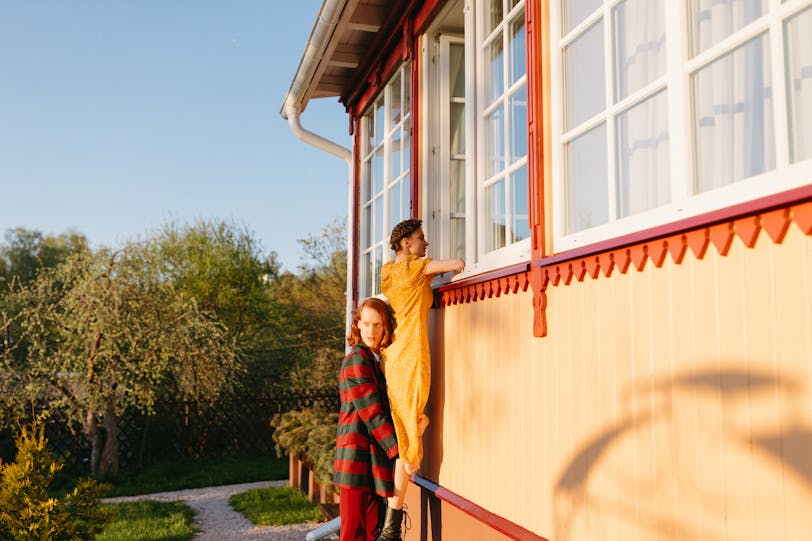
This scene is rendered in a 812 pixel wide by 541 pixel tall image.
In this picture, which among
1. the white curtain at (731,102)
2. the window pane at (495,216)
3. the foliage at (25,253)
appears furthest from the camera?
the foliage at (25,253)

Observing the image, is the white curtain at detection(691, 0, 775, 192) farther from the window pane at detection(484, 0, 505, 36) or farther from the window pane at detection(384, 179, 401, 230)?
the window pane at detection(384, 179, 401, 230)

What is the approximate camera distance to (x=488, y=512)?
3.80m

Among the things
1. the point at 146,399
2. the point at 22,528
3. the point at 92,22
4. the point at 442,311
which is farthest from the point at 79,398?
the point at 92,22

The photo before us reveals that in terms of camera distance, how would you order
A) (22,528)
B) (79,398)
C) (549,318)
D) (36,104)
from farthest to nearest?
(36,104) < (79,398) < (22,528) < (549,318)

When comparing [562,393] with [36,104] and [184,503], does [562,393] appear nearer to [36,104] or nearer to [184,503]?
[184,503]

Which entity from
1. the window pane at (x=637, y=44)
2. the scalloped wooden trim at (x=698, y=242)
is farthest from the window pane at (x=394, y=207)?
the window pane at (x=637, y=44)

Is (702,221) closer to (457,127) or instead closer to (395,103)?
(457,127)

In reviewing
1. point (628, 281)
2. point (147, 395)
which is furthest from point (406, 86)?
point (147, 395)

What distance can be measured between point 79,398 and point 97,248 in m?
2.47

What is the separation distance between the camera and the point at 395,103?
6367mm

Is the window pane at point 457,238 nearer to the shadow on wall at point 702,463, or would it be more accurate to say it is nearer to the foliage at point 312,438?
the shadow on wall at point 702,463

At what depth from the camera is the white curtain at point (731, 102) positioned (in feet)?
6.75

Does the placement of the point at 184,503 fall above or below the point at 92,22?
below

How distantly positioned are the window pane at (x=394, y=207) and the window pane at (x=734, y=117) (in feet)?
12.8
